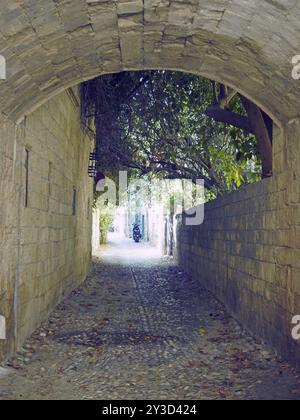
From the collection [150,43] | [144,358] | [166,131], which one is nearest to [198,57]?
[150,43]

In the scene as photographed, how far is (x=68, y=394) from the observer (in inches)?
169

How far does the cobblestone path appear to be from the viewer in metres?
4.41

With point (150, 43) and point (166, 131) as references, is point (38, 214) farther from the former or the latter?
point (166, 131)

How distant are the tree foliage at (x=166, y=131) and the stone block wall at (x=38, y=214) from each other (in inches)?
68.5

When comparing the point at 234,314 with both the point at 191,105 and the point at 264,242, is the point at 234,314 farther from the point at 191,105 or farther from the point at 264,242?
the point at 191,105

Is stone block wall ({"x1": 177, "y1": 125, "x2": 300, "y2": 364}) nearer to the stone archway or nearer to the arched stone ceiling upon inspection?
the stone archway

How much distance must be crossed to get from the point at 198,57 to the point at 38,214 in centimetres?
298

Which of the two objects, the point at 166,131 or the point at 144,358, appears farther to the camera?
the point at 166,131

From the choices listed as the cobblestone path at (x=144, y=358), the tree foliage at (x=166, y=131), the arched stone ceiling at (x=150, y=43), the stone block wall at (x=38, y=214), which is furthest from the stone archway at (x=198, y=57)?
the tree foliage at (x=166, y=131)

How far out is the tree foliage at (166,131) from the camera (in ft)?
36.2

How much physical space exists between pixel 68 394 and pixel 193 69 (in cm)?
354

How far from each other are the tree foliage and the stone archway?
4030 mm

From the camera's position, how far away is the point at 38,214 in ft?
21.5
